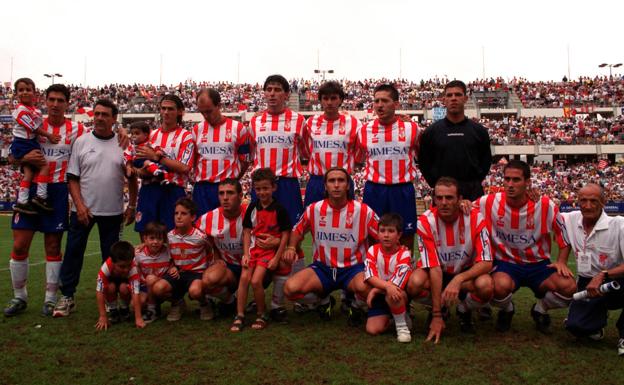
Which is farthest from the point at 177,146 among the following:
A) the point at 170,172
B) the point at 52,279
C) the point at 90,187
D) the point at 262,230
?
the point at 52,279

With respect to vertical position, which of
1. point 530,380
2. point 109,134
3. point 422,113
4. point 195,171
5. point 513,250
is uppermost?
point 422,113

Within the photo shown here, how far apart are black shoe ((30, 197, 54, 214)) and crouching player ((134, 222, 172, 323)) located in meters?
0.96

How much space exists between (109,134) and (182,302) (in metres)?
1.86

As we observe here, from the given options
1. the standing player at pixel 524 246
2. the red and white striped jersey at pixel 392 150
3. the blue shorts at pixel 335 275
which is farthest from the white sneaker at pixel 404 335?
the red and white striped jersey at pixel 392 150

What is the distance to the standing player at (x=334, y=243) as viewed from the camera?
4730mm

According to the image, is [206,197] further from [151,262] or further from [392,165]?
[392,165]

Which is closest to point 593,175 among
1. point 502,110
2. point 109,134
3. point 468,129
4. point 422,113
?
point 502,110

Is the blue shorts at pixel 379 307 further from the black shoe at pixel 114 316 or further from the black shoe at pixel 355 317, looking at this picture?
the black shoe at pixel 114 316

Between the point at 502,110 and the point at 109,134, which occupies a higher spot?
the point at 502,110

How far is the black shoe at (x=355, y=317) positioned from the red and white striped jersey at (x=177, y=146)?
214 centimetres

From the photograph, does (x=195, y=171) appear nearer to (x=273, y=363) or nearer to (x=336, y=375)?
(x=273, y=363)

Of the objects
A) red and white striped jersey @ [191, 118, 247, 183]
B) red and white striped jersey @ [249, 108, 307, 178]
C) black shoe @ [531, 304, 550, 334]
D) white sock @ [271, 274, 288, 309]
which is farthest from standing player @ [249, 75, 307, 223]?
black shoe @ [531, 304, 550, 334]

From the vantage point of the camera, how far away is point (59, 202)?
17.1 feet

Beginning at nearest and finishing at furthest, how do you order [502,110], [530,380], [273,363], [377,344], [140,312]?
1. [530,380]
2. [273,363]
3. [377,344]
4. [140,312]
5. [502,110]
